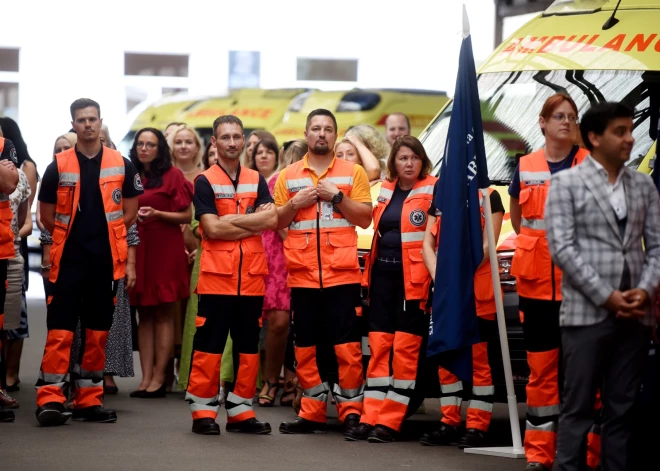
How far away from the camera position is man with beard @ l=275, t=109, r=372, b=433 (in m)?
9.88

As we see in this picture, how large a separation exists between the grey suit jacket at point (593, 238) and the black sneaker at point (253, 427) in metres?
3.26

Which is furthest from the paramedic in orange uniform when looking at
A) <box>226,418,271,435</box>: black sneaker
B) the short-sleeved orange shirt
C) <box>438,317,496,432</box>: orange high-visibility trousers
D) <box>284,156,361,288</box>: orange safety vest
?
<box>438,317,496,432</box>: orange high-visibility trousers

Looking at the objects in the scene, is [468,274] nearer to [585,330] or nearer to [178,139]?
[585,330]

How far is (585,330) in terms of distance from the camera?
713cm

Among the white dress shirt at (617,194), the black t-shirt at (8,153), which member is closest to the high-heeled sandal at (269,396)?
the black t-shirt at (8,153)

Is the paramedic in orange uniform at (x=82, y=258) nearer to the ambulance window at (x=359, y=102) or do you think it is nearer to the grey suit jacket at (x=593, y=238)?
the grey suit jacket at (x=593, y=238)

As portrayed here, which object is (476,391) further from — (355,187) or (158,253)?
(158,253)

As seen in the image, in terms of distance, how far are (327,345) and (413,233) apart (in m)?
1.05

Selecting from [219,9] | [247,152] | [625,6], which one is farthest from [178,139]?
[219,9]

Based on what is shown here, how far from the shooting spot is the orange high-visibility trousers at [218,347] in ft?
32.4

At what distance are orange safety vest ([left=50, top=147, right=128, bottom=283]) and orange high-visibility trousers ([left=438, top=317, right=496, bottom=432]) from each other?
2.30 meters

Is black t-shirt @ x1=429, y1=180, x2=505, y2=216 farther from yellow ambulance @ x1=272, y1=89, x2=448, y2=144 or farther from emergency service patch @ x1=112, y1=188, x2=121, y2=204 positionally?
yellow ambulance @ x1=272, y1=89, x2=448, y2=144

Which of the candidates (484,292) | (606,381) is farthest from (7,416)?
(606,381)

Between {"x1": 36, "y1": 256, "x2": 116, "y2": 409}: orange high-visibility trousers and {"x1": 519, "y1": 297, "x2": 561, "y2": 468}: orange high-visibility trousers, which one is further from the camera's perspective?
{"x1": 36, "y1": 256, "x2": 116, "y2": 409}: orange high-visibility trousers
